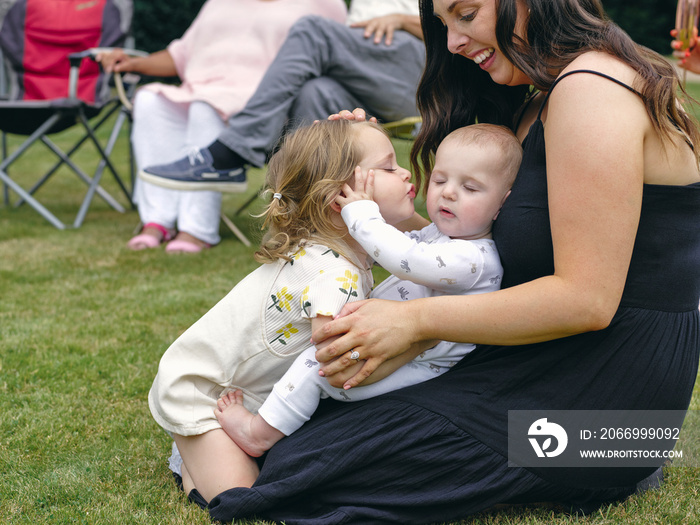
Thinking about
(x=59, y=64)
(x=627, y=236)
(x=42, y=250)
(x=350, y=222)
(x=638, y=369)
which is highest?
(x=627, y=236)

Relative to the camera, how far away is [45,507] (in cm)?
166

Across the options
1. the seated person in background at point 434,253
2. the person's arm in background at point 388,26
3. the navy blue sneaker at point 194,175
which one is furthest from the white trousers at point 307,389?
the person's arm in background at point 388,26

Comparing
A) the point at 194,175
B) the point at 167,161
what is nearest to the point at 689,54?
the point at 194,175

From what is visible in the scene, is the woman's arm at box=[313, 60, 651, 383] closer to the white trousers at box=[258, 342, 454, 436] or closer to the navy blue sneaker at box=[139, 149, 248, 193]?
the white trousers at box=[258, 342, 454, 436]

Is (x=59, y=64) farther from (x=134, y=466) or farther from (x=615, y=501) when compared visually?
(x=615, y=501)

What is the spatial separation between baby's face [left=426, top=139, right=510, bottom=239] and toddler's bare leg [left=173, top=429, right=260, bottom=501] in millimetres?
678

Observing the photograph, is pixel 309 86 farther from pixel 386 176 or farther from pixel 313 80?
pixel 386 176

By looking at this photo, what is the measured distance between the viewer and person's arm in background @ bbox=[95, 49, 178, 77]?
188 inches

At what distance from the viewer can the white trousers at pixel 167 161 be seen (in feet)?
14.6

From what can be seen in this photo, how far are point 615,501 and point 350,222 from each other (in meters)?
0.86

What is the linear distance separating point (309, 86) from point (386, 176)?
2301 mm

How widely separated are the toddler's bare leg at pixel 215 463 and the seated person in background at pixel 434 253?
1.0 inches

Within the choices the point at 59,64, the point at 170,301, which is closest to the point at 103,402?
the point at 170,301

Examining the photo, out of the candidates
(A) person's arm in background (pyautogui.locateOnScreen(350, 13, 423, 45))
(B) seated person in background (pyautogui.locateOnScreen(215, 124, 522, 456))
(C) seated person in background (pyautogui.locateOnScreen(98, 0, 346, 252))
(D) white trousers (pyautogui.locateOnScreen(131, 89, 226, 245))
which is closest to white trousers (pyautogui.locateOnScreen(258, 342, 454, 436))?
(B) seated person in background (pyautogui.locateOnScreen(215, 124, 522, 456))
